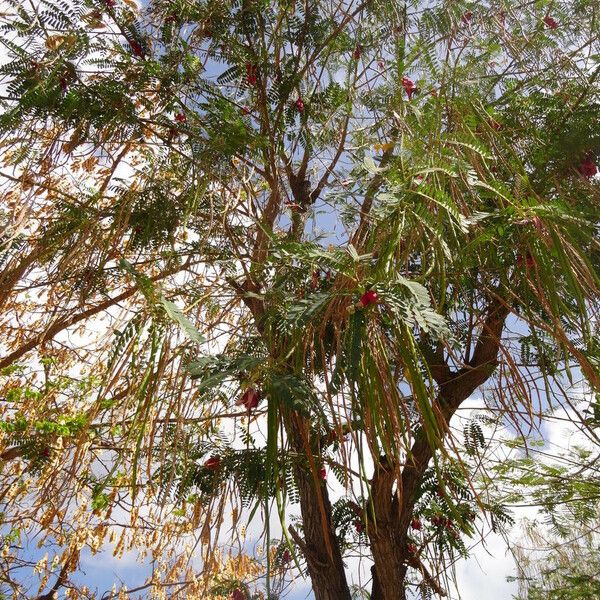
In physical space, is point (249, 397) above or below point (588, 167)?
below

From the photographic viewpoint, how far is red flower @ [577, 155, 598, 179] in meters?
1.36

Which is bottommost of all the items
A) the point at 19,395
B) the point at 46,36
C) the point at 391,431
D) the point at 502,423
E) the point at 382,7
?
the point at 391,431

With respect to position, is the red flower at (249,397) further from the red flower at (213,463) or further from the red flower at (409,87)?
the red flower at (409,87)

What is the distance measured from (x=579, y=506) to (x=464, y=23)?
79.4 inches

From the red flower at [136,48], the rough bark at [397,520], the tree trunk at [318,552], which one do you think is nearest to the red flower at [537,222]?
the rough bark at [397,520]

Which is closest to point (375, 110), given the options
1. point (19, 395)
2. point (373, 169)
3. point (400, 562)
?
point (373, 169)

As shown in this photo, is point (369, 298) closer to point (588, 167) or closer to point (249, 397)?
point (249, 397)

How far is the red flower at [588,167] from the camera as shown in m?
1.36

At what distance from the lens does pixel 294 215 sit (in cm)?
182

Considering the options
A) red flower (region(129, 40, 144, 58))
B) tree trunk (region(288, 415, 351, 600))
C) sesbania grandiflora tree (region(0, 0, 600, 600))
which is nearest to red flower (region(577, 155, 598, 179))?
sesbania grandiflora tree (region(0, 0, 600, 600))

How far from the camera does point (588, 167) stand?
1.37m

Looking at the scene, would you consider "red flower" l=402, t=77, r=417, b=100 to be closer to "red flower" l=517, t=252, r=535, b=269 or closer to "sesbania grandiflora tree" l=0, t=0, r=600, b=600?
"sesbania grandiflora tree" l=0, t=0, r=600, b=600

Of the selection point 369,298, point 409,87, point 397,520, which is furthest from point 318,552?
point 409,87

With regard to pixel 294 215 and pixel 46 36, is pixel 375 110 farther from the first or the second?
pixel 46 36
